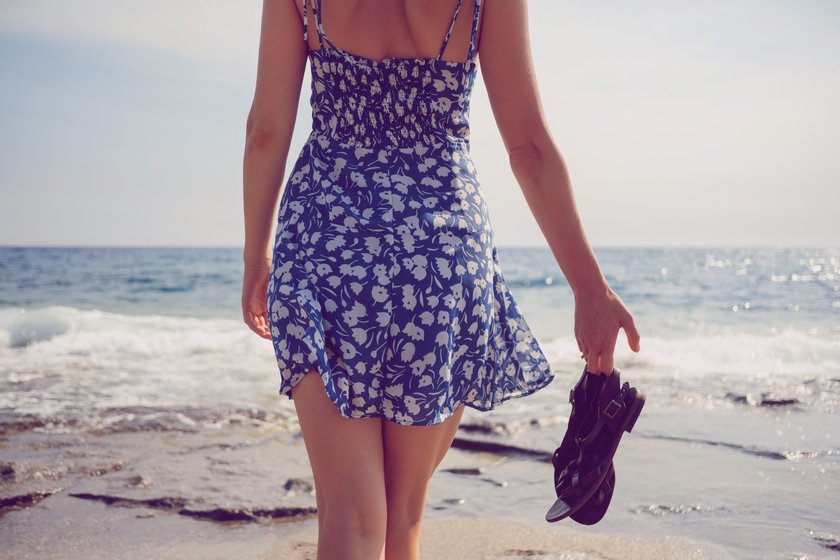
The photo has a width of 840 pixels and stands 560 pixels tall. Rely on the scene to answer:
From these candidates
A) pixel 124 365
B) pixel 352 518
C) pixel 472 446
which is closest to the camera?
pixel 352 518

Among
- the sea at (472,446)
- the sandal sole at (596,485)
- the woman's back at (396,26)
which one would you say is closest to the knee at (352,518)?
the sandal sole at (596,485)

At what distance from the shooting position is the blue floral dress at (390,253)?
159 centimetres

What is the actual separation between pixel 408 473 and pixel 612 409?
1.64ft

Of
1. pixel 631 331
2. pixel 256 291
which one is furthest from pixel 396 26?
pixel 631 331

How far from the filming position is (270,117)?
179 cm

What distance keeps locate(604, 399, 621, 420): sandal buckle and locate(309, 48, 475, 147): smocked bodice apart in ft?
2.33

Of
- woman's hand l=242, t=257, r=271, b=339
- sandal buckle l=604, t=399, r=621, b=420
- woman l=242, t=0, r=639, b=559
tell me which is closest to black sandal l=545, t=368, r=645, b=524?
sandal buckle l=604, t=399, r=621, b=420

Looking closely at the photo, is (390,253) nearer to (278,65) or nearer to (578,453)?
(278,65)

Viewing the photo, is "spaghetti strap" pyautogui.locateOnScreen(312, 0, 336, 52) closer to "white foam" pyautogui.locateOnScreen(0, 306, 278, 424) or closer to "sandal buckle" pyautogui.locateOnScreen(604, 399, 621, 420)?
"sandal buckle" pyautogui.locateOnScreen(604, 399, 621, 420)

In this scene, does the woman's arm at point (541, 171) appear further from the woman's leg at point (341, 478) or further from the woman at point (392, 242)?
the woman's leg at point (341, 478)

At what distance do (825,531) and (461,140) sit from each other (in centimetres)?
279

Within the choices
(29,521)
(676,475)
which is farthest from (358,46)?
(676,475)

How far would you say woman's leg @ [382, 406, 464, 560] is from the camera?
167cm

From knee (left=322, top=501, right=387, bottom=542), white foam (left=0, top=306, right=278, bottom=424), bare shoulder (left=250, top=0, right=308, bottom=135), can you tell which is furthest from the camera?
white foam (left=0, top=306, right=278, bottom=424)
